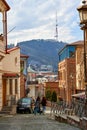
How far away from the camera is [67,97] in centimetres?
7331

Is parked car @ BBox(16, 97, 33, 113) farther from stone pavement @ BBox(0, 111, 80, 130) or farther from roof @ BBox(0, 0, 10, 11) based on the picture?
stone pavement @ BBox(0, 111, 80, 130)

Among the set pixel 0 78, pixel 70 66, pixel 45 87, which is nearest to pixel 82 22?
pixel 0 78

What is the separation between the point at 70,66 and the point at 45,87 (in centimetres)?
2542

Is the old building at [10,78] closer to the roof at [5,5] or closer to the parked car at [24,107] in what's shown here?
the parked car at [24,107]

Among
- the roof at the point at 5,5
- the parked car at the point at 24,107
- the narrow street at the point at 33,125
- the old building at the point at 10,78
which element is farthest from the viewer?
the old building at the point at 10,78

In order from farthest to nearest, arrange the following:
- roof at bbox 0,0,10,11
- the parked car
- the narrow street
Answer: the parked car → roof at bbox 0,0,10,11 → the narrow street

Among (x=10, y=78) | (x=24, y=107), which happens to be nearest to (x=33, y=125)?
(x=24, y=107)

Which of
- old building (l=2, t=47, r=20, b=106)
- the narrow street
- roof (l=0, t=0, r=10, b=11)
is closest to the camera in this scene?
the narrow street

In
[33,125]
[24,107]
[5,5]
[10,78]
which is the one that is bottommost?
[33,125]

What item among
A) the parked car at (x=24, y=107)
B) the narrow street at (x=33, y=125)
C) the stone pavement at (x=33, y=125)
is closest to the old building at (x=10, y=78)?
the parked car at (x=24, y=107)

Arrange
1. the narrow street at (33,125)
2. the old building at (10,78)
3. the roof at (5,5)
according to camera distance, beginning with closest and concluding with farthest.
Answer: the narrow street at (33,125), the roof at (5,5), the old building at (10,78)

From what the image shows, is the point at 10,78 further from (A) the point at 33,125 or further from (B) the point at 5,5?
(A) the point at 33,125

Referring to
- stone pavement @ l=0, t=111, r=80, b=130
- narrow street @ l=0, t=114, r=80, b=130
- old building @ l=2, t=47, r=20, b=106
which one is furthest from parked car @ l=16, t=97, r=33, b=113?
narrow street @ l=0, t=114, r=80, b=130

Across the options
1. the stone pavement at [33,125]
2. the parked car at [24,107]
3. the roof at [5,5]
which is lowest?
the stone pavement at [33,125]
